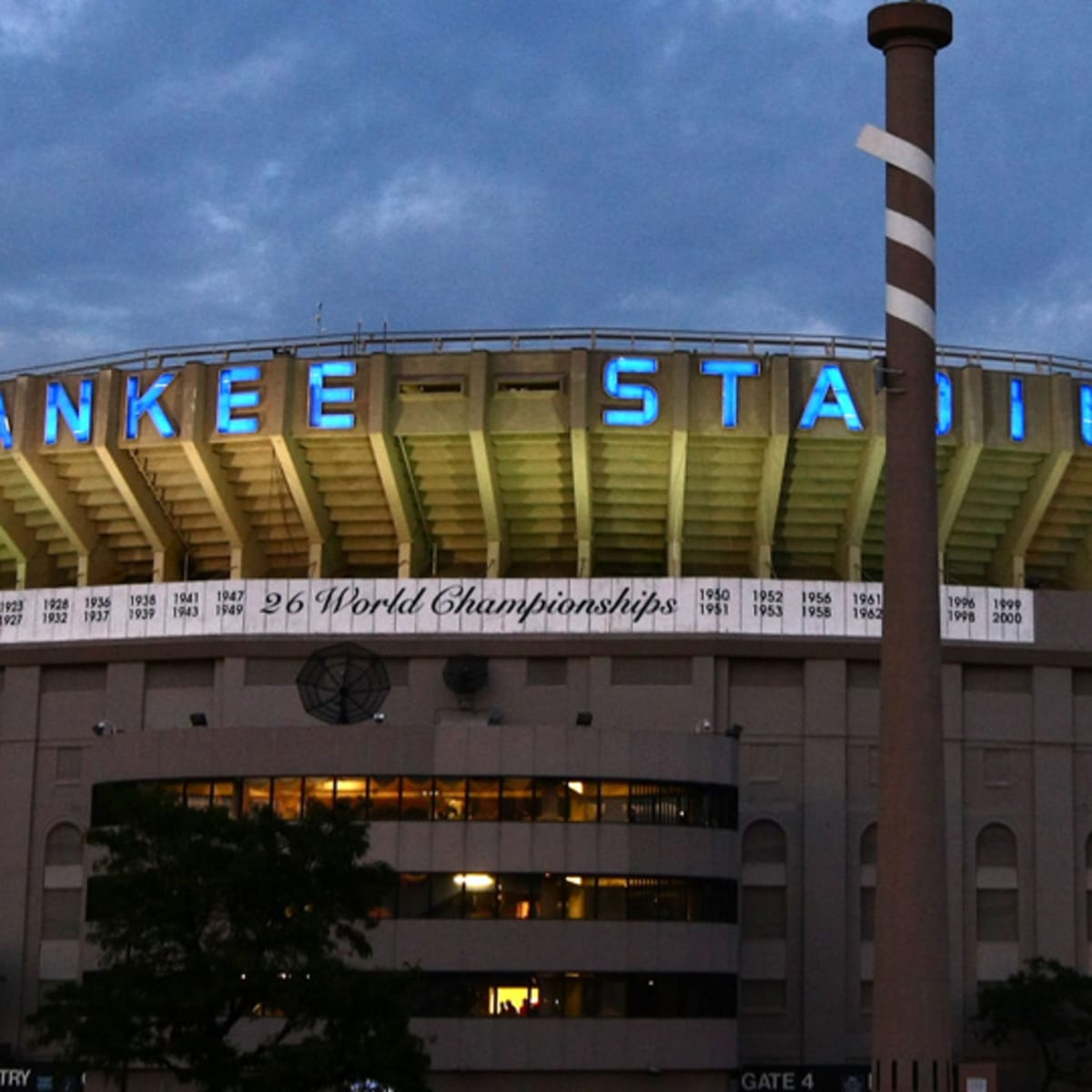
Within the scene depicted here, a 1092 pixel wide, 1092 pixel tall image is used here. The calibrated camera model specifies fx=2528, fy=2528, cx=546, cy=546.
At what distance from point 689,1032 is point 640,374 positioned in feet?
79.2

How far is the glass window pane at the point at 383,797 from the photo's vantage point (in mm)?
85750

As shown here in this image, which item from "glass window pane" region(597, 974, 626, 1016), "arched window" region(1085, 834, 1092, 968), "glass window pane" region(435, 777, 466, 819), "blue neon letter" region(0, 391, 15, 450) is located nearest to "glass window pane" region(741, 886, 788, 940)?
"glass window pane" region(597, 974, 626, 1016)

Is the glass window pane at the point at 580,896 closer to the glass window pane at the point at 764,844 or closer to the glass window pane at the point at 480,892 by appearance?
the glass window pane at the point at 480,892

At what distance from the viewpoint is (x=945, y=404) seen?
94562 mm

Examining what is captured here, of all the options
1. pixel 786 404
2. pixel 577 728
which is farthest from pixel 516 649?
pixel 786 404

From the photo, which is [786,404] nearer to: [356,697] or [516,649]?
[516,649]

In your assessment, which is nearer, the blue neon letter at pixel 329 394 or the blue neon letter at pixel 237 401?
the blue neon letter at pixel 329 394

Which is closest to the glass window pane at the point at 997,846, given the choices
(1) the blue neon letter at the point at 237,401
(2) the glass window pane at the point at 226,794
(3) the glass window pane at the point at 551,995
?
(3) the glass window pane at the point at 551,995

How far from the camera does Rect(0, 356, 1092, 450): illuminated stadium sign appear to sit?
9338 centimetres

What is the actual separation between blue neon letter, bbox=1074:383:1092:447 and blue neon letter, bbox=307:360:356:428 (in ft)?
90.3

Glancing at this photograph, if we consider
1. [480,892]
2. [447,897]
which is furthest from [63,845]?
[480,892]

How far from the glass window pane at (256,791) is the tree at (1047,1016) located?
88.1 ft

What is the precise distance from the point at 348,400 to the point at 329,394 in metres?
0.78

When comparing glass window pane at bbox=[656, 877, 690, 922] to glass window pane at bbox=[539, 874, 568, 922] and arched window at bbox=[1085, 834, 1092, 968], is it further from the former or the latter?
arched window at bbox=[1085, 834, 1092, 968]
